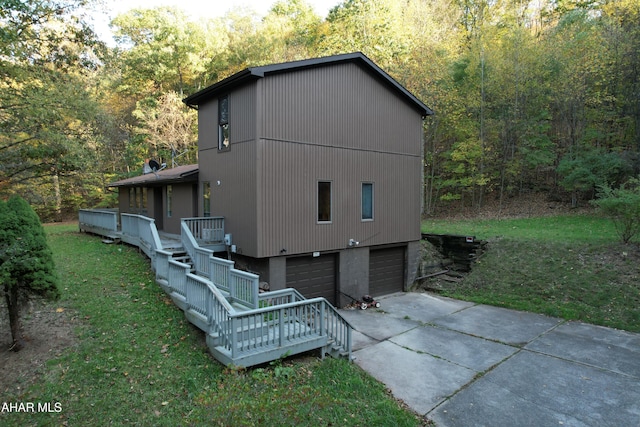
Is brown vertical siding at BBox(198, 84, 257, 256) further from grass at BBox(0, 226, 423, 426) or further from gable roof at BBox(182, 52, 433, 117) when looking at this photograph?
grass at BBox(0, 226, 423, 426)

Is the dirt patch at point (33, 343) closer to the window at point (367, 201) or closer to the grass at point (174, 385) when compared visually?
the grass at point (174, 385)

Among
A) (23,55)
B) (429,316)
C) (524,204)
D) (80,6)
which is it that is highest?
(80,6)

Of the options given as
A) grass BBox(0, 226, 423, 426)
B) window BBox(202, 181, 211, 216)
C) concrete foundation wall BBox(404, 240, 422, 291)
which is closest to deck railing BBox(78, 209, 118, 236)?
window BBox(202, 181, 211, 216)

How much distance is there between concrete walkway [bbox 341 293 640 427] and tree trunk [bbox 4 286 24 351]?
18.9 ft

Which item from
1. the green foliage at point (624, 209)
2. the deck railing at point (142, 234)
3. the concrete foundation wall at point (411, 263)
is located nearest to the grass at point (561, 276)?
the green foliage at point (624, 209)

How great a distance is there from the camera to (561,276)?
11203 mm

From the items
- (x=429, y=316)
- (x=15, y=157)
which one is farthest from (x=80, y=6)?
(x=429, y=316)

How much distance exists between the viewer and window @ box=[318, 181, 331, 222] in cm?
1079

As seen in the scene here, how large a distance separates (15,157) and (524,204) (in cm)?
2361

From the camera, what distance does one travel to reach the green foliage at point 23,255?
17.7ft

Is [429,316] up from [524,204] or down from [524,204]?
down

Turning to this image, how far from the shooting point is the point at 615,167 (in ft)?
55.4

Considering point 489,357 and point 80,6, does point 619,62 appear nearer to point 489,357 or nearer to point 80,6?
point 489,357

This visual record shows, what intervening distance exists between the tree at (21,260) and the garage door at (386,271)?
9.06 meters
